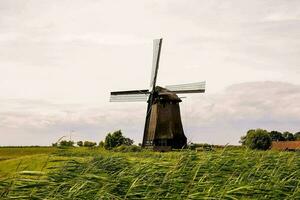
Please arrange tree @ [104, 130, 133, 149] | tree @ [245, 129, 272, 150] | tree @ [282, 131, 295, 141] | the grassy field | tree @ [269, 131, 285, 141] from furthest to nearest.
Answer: tree @ [282, 131, 295, 141], tree @ [269, 131, 285, 141], tree @ [245, 129, 272, 150], tree @ [104, 130, 133, 149], the grassy field

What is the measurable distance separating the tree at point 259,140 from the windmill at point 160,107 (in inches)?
632

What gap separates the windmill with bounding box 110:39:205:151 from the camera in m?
38.9

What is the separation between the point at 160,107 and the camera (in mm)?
38812

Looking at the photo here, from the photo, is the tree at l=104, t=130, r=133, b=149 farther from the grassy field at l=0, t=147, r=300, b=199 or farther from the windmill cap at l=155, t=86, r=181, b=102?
the grassy field at l=0, t=147, r=300, b=199

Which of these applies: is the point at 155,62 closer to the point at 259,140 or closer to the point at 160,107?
the point at 160,107

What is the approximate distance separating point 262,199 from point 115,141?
45.3m

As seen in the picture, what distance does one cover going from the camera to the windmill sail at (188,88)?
3843 centimetres

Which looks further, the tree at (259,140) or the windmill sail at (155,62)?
the tree at (259,140)

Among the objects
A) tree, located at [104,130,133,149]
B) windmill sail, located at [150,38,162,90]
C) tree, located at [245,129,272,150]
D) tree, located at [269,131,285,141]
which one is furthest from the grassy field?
tree, located at [269,131,285,141]

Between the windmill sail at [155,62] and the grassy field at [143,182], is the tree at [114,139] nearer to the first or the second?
the windmill sail at [155,62]

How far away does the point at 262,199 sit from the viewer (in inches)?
286

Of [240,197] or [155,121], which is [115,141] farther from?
[240,197]

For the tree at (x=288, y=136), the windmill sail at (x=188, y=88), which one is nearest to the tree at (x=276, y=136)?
the tree at (x=288, y=136)

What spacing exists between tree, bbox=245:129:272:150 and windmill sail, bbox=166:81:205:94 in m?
16.4
